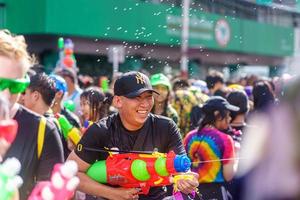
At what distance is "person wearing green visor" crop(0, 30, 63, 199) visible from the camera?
2.82m

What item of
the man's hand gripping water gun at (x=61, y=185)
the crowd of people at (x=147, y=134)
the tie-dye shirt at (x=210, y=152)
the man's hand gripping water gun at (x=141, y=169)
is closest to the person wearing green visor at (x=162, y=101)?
the crowd of people at (x=147, y=134)

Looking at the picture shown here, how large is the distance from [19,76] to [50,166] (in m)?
0.50

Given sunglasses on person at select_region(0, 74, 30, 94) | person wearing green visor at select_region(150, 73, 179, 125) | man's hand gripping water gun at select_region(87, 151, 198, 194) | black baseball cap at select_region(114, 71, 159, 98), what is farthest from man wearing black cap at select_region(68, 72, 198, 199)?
person wearing green visor at select_region(150, 73, 179, 125)

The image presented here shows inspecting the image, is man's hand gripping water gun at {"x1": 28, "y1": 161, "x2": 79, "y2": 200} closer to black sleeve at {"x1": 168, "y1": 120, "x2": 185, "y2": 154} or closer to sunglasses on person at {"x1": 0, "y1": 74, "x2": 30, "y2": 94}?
sunglasses on person at {"x1": 0, "y1": 74, "x2": 30, "y2": 94}

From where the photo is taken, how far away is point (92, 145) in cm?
374

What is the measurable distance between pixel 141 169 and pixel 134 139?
382 millimetres

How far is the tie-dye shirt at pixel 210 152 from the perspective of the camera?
5.03 metres

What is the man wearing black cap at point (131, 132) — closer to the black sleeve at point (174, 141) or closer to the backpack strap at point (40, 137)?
the black sleeve at point (174, 141)

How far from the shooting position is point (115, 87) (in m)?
3.93

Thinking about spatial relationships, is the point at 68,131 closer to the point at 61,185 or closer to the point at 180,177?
the point at 180,177

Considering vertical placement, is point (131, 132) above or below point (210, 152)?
above

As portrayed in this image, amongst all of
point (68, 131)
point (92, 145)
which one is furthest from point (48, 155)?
point (68, 131)

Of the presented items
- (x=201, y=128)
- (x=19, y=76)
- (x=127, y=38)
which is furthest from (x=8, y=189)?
(x=127, y=38)

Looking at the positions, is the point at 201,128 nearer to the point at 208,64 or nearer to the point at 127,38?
the point at 127,38
